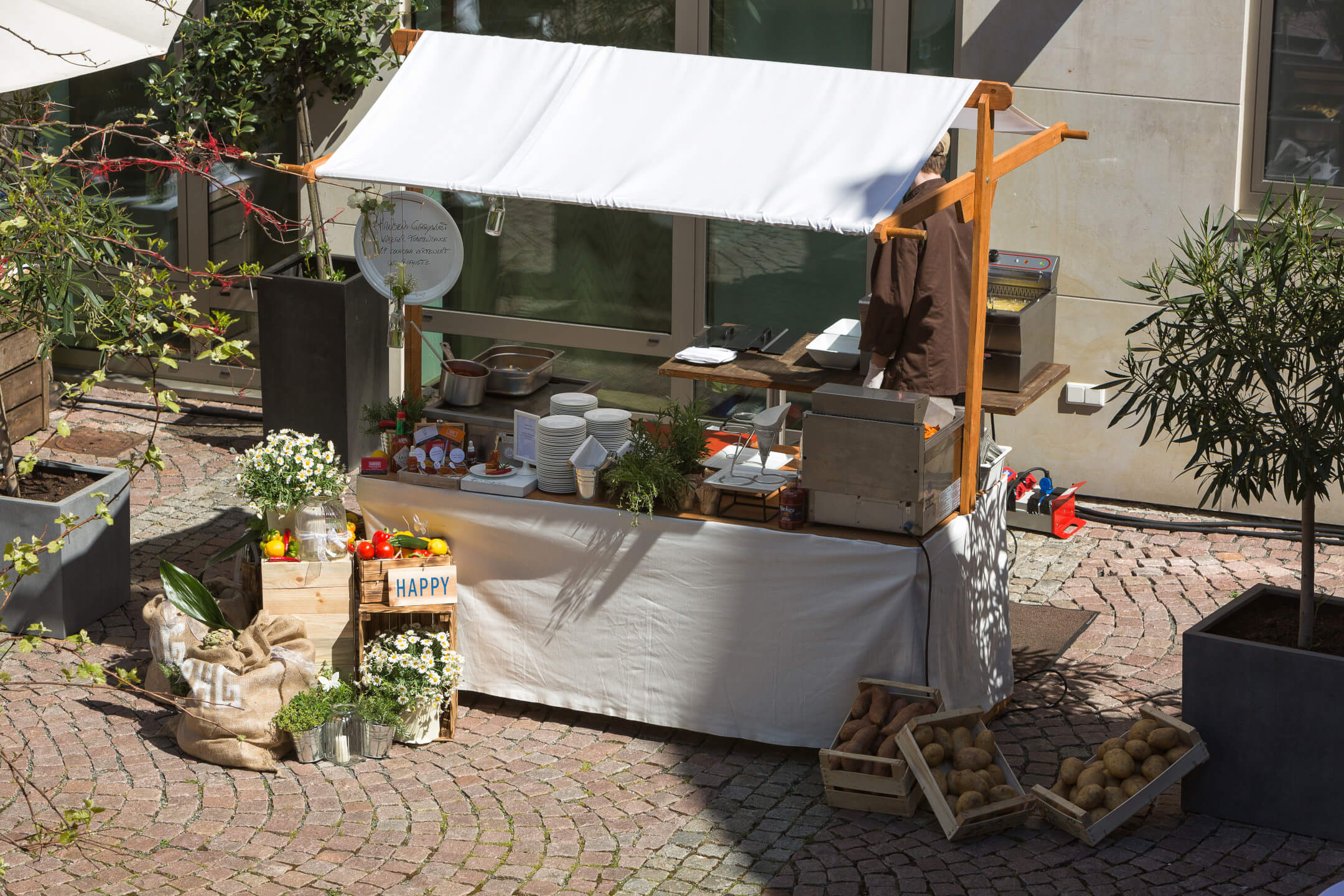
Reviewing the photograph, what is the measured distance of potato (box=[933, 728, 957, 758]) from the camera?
5.28m

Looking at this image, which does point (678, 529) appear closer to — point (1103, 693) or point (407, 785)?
point (407, 785)

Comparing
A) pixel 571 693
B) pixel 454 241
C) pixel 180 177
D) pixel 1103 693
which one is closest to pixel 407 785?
pixel 571 693

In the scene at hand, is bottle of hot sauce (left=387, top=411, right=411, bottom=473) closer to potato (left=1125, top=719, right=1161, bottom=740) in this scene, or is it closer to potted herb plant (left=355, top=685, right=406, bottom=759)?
potted herb plant (left=355, top=685, right=406, bottom=759)

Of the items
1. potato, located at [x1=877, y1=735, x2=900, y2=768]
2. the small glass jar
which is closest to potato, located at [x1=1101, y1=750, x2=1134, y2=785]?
potato, located at [x1=877, y1=735, x2=900, y2=768]

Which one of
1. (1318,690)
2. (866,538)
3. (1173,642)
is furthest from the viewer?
(1173,642)

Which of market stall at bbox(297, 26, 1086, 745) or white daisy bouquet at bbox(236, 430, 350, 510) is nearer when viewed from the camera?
market stall at bbox(297, 26, 1086, 745)

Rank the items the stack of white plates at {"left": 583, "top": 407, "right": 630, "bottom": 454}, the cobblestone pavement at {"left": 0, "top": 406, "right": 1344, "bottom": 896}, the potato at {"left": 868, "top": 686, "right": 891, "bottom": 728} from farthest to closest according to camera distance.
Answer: the stack of white plates at {"left": 583, "top": 407, "right": 630, "bottom": 454} → the potato at {"left": 868, "top": 686, "right": 891, "bottom": 728} → the cobblestone pavement at {"left": 0, "top": 406, "right": 1344, "bottom": 896}

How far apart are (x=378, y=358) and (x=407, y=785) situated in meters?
3.62

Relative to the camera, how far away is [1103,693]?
6.20 meters

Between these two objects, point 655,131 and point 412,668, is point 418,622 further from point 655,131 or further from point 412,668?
point 655,131

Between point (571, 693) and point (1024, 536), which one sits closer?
point (571, 693)

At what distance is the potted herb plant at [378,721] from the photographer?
567 centimetres

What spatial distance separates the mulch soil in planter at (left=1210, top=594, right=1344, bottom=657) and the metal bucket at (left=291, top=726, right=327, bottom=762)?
3118mm

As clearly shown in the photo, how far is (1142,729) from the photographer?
5285mm
